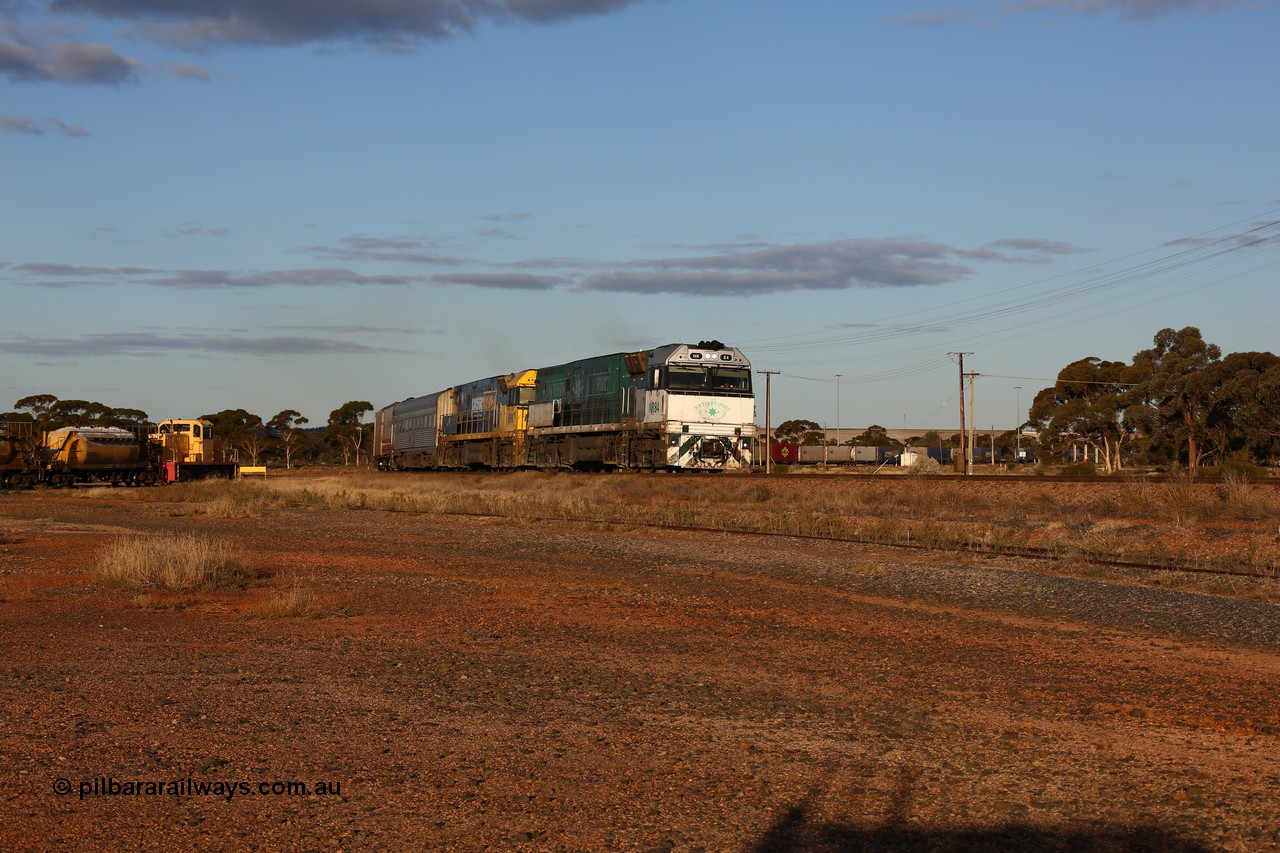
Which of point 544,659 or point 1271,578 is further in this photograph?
point 1271,578

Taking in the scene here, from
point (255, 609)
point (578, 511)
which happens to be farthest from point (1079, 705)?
point (578, 511)

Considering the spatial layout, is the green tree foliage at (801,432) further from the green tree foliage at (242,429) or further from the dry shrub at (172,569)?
the dry shrub at (172,569)

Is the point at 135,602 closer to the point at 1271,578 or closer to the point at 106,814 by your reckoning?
the point at 106,814

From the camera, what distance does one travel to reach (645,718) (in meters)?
7.44

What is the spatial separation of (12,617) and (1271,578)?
48.5 feet

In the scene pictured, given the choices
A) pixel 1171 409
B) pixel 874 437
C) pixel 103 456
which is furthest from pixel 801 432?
pixel 103 456

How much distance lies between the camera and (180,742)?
659 cm

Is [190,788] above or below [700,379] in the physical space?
below

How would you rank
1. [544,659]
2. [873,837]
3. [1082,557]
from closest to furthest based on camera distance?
[873,837] → [544,659] → [1082,557]

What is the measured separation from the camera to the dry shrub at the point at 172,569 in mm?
13695

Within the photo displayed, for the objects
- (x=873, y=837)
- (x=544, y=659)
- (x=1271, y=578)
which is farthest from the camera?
(x=1271, y=578)

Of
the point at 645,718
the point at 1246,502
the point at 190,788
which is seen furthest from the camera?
the point at 1246,502

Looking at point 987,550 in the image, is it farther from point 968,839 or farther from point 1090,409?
point 1090,409

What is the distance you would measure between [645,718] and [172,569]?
8294 millimetres
